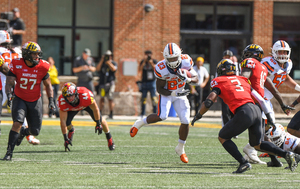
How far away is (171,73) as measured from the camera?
872 centimetres

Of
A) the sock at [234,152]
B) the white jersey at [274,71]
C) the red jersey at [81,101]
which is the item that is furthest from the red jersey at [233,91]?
the red jersey at [81,101]

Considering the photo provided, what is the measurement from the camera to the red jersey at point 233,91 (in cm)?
738

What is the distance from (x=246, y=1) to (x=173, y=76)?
13027 millimetres

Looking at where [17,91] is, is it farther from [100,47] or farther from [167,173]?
[100,47]

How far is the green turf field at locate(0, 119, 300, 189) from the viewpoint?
644 cm

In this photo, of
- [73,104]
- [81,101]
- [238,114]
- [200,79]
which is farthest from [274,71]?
[200,79]

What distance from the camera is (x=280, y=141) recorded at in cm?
831

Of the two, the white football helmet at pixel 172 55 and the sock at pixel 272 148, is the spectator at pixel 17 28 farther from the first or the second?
the sock at pixel 272 148

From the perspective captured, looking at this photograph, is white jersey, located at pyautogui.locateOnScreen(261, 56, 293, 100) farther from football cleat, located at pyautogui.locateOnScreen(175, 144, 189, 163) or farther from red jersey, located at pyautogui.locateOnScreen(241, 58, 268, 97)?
football cleat, located at pyautogui.locateOnScreen(175, 144, 189, 163)

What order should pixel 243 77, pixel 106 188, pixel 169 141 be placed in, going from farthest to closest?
pixel 169 141 < pixel 243 77 < pixel 106 188

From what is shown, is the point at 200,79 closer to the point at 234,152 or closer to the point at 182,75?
the point at 182,75

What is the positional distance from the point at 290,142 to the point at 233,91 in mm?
1473

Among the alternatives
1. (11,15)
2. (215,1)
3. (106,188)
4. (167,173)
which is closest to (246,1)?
(215,1)

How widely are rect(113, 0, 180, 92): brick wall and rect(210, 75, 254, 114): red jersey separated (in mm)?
12922
